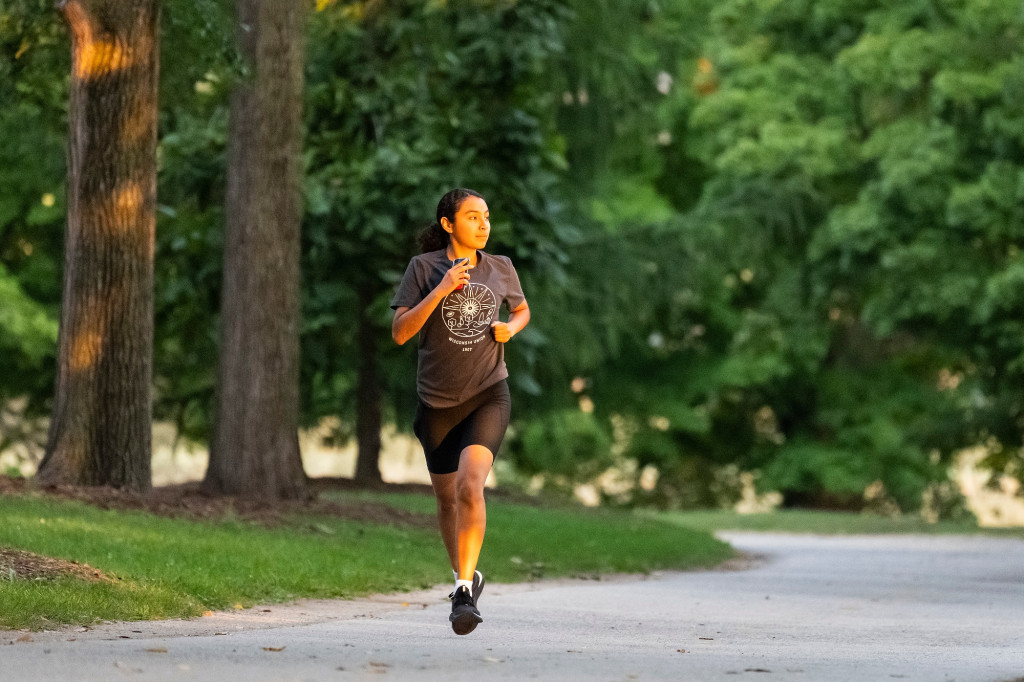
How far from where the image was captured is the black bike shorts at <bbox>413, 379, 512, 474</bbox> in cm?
882

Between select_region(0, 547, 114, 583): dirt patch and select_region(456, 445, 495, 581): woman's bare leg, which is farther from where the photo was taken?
select_region(0, 547, 114, 583): dirt patch

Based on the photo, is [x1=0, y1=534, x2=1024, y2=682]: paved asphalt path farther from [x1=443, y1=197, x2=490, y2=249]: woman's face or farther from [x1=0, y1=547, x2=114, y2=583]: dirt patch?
[x1=443, y1=197, x2=490, y2=249]: woman's face

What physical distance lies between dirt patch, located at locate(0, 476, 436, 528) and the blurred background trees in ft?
13.1

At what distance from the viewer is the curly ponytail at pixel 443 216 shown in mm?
8875

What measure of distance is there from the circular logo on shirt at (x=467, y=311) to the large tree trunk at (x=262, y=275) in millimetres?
8636

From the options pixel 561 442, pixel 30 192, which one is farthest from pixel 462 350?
pixel 561 442

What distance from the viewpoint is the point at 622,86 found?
27312 millimetres

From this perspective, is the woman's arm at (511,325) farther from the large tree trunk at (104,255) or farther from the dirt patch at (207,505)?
the large tree trunk at (104,255)

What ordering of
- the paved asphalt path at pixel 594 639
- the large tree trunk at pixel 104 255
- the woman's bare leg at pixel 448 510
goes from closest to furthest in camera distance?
the paved asphalt path at pixel 594 639, the woman's bare leg at pixel 448 510, the large tree trunk at pixel 104 255

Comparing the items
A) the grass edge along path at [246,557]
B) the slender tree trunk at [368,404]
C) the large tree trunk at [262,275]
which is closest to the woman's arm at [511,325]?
the grass edge along path at [246,557]

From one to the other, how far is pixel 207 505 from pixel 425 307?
319 inches

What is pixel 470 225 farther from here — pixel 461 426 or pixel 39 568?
pixel 39 568

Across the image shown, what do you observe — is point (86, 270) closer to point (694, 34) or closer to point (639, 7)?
point (639, 7)

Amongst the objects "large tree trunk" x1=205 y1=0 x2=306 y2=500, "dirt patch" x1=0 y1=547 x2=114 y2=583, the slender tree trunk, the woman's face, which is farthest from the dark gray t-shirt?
the slender tree trunk
